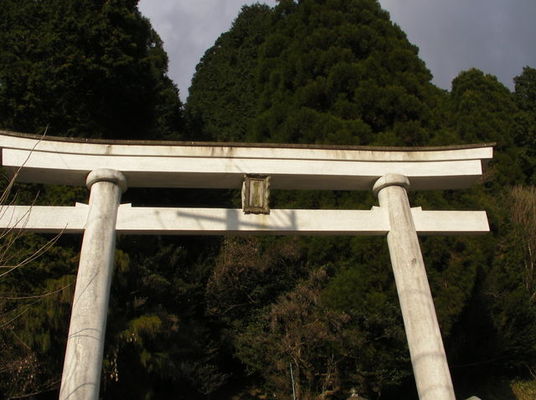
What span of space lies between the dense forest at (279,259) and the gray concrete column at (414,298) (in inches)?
156

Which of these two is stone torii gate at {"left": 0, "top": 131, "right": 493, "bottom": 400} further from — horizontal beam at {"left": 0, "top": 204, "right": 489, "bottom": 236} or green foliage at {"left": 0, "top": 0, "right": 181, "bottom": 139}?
green foliage at {"left": 0, "top": 0, "right": 181, "bottom": 139}

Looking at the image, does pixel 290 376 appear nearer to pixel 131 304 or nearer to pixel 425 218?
pixel 131 304

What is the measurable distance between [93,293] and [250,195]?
79.2 inches

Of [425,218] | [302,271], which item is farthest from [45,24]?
[425,218]

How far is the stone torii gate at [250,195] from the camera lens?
5320 millimetres

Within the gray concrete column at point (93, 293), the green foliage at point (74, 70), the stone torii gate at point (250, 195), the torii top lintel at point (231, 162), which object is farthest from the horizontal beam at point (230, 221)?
the green foliage at point (74, 70)

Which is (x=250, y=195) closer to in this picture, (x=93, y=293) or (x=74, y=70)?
(x=93, y=293)

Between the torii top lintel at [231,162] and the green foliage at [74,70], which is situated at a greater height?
the green foliage at [74,70]

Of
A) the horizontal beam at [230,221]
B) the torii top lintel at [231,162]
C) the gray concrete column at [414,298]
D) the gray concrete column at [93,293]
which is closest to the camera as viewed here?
the gray concrete column at [93,293]

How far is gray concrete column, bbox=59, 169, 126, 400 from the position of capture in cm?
479

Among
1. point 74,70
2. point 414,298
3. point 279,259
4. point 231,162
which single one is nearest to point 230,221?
point 231,162

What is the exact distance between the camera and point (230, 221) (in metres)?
5.93

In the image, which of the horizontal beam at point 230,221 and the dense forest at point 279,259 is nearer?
the horizontal beam at point 230,221

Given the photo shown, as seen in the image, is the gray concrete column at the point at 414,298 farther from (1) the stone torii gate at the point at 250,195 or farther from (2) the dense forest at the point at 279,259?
(2) the dense forest at the point at 279,259
